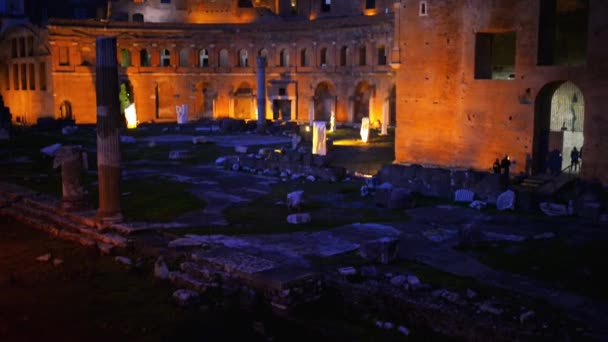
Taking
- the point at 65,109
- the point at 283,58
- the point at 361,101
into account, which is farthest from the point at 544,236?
the point at 65,109

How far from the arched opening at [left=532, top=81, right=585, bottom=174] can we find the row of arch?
72.6ft

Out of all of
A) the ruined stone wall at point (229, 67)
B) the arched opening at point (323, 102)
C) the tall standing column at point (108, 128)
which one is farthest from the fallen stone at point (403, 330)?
the arched opening at point (323, 102)

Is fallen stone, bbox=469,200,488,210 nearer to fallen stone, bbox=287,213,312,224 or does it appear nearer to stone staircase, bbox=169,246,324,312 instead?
fallen stone, bbox=287,213,312,224

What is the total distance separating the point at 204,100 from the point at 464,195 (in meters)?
37.0

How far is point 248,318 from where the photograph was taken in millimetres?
8883

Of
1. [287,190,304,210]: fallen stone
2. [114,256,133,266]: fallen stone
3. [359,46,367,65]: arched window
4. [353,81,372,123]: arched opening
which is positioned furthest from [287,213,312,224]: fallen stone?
[353,81,372,123]: arched opening

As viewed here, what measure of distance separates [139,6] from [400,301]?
4748 centimetres

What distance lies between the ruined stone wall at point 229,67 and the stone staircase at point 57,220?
2839 cm

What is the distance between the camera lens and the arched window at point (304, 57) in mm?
47688

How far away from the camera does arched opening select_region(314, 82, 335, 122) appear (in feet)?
159

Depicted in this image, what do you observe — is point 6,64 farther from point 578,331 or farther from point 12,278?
point 578,331

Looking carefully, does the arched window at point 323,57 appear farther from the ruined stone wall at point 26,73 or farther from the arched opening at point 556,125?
the arched opening at point 556,125

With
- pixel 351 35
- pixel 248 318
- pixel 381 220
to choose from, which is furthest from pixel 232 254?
pixel 351 35

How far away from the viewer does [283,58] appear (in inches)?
1951
